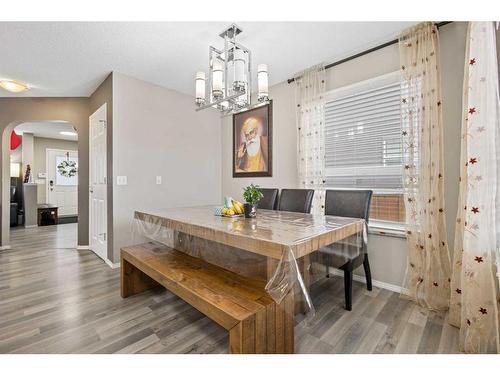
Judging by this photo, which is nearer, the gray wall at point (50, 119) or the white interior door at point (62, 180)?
the gray wall at point (50, 119)

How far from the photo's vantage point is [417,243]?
2.01 m

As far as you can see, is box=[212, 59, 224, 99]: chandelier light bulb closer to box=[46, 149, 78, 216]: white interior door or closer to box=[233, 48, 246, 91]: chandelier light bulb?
box=[233, 48, 246, 91]: chandelier light bulb

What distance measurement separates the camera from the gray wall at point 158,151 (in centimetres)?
288

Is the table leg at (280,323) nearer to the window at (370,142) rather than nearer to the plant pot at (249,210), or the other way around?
the plant pot at (249,210)

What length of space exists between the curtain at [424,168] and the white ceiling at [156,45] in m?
0.32

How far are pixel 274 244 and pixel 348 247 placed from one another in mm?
939

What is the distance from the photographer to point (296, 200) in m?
2.57

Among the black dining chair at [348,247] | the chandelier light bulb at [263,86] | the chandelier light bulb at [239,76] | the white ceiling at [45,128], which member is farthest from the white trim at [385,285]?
the white ceiling at [45,128]

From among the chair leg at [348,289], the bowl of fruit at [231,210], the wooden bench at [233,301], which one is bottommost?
the chair leg at [348,289]

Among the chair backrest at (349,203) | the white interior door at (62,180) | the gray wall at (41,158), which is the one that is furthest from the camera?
the white interior door at (62,180)

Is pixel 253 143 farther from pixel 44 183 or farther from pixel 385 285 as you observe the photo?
pixel 44 183

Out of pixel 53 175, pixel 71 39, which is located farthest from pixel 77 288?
pixel 53 175

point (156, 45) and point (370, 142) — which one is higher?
point (156, 45)

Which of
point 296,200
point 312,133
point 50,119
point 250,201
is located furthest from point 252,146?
point 50,119
